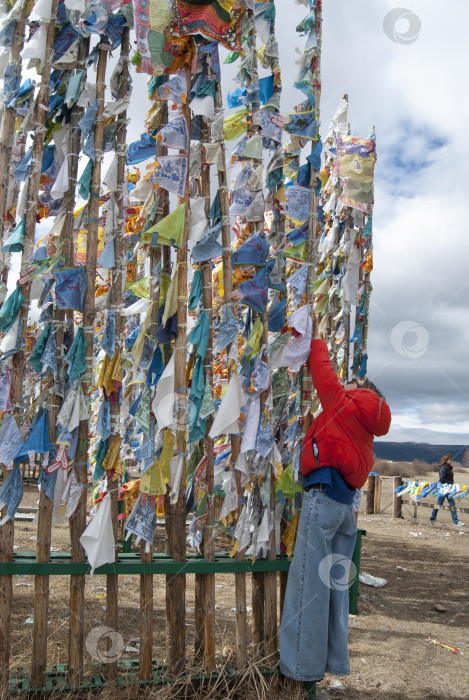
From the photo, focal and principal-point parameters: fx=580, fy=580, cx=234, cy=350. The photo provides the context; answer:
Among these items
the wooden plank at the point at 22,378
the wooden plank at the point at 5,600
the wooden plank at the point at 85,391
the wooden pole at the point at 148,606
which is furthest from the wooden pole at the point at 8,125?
the wooden plank at the point at 5,600

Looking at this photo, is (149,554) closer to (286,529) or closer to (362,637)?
(286,529)

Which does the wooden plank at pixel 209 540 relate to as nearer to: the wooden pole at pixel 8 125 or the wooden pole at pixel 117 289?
the wooden pole at pixel 117 289

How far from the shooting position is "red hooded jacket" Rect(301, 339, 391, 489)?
300 centimetres

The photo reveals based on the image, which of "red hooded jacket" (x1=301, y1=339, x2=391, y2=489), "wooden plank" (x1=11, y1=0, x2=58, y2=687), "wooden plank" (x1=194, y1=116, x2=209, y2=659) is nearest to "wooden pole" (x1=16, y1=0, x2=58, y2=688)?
"wooden plank" (x1=11, y1=0, x2=58, y2=687)

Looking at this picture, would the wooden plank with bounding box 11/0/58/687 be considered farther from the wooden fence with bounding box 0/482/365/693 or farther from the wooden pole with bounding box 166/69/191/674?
the wooden pole with bounding box 166/69/191/674

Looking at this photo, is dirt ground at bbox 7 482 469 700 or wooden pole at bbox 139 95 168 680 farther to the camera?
dirt ground at bbox 7 482 469 700

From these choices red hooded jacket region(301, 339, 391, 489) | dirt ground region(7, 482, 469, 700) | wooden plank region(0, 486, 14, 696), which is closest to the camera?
wooden plank region(0, 486, 14, 696)

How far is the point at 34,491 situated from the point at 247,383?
39.3ft

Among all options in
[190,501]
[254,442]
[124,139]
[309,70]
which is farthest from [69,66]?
[190,501]

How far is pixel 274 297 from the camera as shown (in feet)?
11.5

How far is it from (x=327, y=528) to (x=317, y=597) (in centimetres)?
34

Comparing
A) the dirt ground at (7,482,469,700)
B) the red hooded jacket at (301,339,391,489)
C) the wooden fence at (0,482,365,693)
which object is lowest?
the dirt ground at (7,482,469,700)

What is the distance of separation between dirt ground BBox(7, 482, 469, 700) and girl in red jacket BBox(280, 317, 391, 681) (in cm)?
31

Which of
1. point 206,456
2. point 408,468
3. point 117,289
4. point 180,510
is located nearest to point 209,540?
point 180,510
